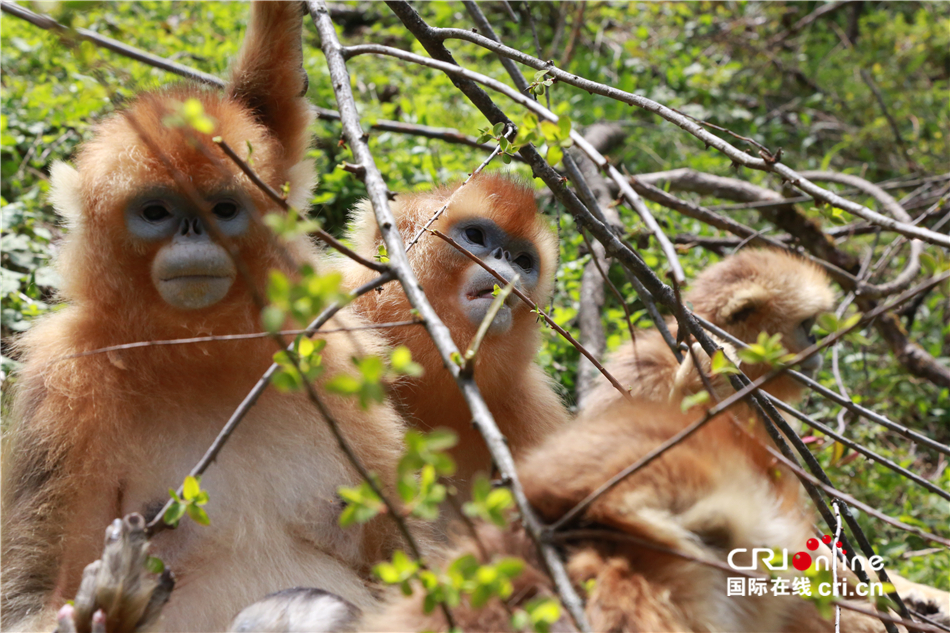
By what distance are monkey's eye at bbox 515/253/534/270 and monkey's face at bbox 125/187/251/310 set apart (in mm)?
1451

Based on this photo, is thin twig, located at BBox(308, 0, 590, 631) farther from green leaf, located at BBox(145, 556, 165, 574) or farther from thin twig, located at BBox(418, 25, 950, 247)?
green leaf, located at BBox(145, 556, 165, 574)

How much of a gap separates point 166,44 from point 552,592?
5921mm

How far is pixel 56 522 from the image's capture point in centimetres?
257

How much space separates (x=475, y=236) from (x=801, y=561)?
221 cm

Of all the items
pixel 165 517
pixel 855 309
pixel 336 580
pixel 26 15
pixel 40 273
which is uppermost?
pixel 26 15

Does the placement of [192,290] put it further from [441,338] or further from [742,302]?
[742,302]

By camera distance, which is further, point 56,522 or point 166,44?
point 166,44

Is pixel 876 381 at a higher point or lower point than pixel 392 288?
lower

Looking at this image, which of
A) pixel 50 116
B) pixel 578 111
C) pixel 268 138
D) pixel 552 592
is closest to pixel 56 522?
pixel 268 138

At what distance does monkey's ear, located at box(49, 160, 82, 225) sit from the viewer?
2822 millimetres

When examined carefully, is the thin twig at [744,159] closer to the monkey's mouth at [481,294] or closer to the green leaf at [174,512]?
the monkey's mouth at [481,294]

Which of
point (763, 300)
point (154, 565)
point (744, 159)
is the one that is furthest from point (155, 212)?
point (763, 300)

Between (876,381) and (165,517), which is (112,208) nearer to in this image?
(165,517)

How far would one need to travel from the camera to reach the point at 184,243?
254cm
